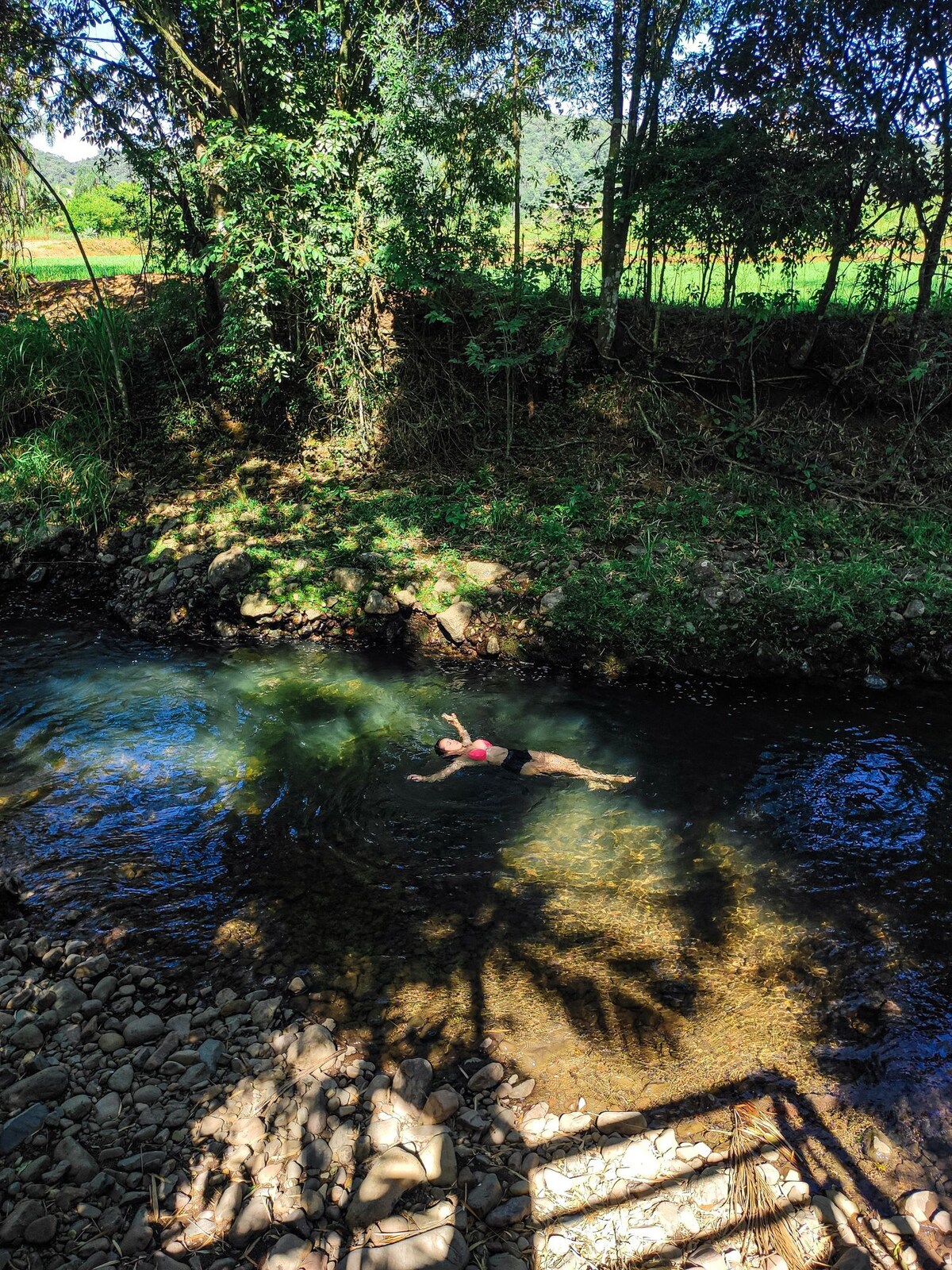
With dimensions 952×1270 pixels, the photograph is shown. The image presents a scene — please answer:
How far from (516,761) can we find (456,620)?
2102 mm

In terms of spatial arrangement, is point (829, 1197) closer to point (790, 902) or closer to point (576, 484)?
point (790, 902)

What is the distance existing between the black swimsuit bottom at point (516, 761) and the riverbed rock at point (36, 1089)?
3.01 meters

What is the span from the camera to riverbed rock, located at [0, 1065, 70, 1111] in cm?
267

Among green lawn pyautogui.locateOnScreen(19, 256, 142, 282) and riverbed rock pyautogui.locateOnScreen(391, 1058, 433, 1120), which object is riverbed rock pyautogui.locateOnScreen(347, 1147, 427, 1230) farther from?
green lawn pyautogui.locateOnScreen(19, 256, 142, 282)

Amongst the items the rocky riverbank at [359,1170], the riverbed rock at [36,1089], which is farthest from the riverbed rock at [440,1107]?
the riverbed rock at [36,1089]

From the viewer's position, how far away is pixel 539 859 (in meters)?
4.20

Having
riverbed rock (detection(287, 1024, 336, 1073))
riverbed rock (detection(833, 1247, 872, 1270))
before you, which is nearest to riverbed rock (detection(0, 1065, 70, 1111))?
riverbed rock (detection(287, 1024, 336, 1073))

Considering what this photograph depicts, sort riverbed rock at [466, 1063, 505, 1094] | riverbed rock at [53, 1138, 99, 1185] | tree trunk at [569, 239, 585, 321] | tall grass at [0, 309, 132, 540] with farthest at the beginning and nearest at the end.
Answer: tree trunk at [569, 239, 585, 321], tall grass at [0, 309, 132, 540], riverbed rock at [466, 1063, 505, 1094], riverbed rock at [53, 1138, 99, 1185]

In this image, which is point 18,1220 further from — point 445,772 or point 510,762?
point 510,762

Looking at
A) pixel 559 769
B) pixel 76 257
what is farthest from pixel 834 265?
pixel 76 257

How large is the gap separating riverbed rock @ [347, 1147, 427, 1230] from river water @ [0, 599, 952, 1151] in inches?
20.5

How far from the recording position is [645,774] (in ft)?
16.4

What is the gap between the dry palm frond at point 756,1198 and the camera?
2232 millimetres

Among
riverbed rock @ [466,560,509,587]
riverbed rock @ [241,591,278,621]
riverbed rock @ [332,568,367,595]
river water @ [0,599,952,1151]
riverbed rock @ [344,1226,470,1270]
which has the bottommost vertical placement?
river water @ [0,599,952,1151]
